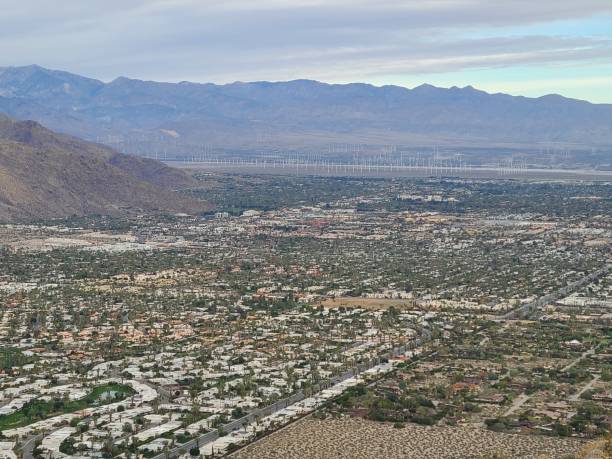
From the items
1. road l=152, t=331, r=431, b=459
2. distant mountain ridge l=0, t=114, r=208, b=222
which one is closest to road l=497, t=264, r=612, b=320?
road l=152, t=331, r=431, b=459

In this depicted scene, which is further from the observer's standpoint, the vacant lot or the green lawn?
the vacant lot

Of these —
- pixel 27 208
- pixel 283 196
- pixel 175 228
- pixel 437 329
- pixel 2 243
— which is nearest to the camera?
pixel 437 329

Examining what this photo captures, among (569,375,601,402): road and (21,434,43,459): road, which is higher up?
(569,375,601,402): road

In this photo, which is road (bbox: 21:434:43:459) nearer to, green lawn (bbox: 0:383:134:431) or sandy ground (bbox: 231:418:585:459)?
green lawn (bbox: 0:383:134:431)

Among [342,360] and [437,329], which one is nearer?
[342,360]

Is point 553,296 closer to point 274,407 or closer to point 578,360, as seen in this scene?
point 578,360

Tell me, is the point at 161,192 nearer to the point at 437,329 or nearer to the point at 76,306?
the point at 76,306

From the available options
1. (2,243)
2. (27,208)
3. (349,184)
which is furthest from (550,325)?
(349,184)
